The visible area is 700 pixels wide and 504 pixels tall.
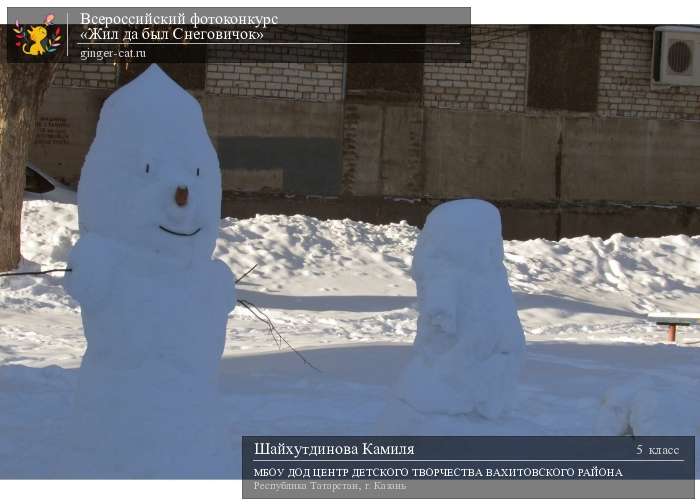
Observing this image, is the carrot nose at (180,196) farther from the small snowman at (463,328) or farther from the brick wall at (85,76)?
the brick wall at (85,76)

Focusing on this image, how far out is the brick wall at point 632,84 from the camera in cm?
1939

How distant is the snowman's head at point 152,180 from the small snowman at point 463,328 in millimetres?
1260

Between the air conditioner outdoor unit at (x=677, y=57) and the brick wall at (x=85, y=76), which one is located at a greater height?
the air conditioner outdoor unit at (x=677, y=57)

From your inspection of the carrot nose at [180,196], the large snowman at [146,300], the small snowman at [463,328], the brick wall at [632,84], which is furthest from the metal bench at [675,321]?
the brick wall at [632,84]

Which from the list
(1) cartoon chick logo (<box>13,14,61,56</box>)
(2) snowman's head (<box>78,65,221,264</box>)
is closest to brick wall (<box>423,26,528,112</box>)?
(1) cartoon chick logo (<box>13,14,61,56</box>)

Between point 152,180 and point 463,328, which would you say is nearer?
point 152,180

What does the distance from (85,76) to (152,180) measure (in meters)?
13.1

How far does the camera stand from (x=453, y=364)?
5906mm

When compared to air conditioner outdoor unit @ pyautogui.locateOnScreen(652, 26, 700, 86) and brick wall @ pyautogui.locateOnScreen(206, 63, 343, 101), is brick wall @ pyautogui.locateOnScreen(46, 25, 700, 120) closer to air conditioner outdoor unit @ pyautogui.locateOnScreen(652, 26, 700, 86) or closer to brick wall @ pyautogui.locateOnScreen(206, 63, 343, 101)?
brick wall @ pyautogui.locateOnScreen(206, 63, 343, 101)

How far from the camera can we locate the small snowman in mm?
5879

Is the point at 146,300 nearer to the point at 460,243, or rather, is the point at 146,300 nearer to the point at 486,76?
the point at 460,243

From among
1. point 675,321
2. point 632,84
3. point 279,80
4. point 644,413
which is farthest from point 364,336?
point 632,84

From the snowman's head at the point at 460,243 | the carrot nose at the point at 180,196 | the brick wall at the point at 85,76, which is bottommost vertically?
the snowman's head at the point at 460,243

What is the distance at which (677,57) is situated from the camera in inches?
765
